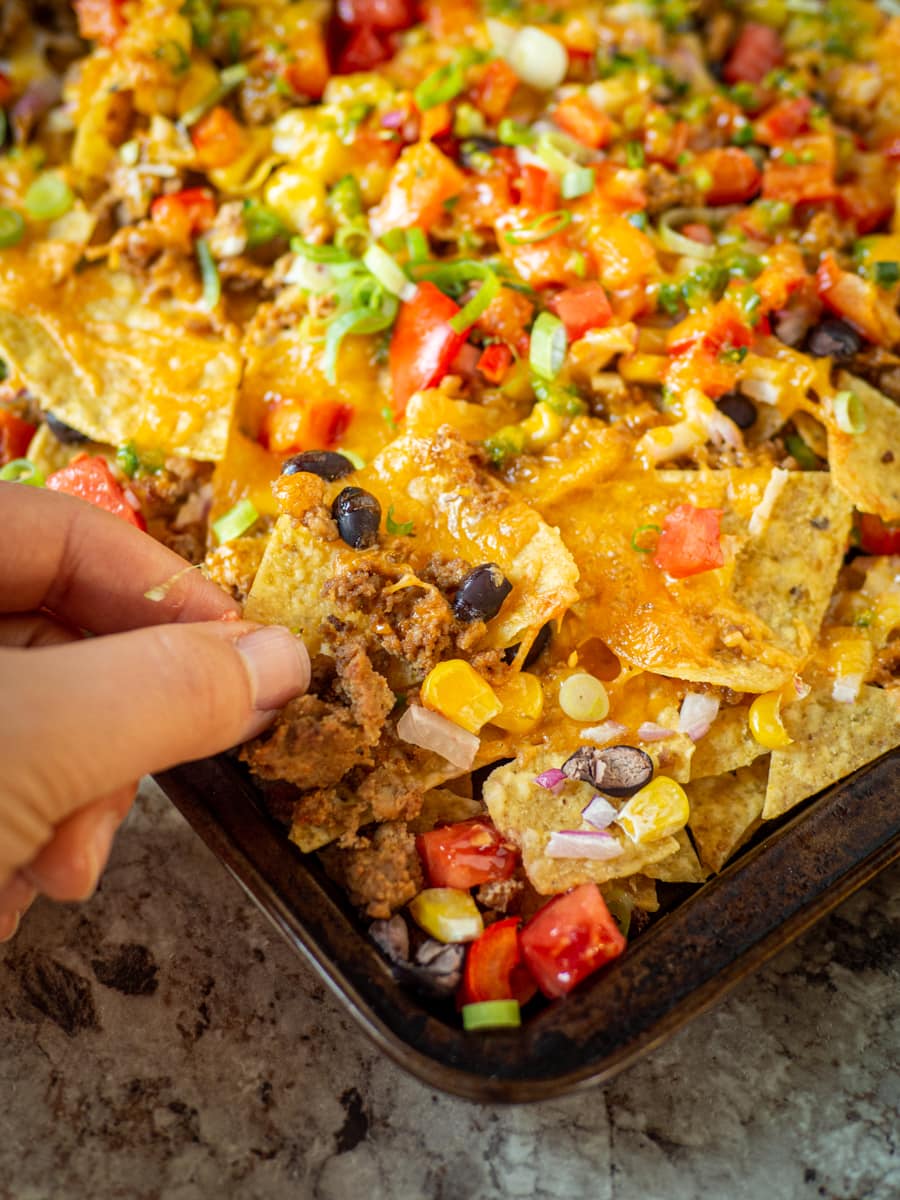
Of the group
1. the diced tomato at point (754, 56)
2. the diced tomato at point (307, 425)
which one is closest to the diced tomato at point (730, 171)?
the diced tomato at point (754, 56)

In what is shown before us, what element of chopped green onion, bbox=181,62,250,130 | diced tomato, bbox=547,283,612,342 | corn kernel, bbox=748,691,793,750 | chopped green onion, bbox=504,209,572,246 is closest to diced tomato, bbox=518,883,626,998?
corn kernel, bbox=748,691,793,750

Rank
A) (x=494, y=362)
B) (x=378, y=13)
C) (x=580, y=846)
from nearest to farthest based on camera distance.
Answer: (x=580, y=846) < (x=494, y=362) < (x=378, y=13)

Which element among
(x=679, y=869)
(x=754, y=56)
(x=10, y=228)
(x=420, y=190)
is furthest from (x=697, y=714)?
(x=754, y=56)

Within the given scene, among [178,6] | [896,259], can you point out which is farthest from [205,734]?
[178,6]

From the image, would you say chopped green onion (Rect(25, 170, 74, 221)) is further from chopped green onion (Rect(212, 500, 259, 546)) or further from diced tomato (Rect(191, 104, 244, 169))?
chopped green onion (Rect(212, 500, 259, 546))

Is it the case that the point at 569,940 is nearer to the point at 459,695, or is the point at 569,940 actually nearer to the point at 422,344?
the point at 459,695
